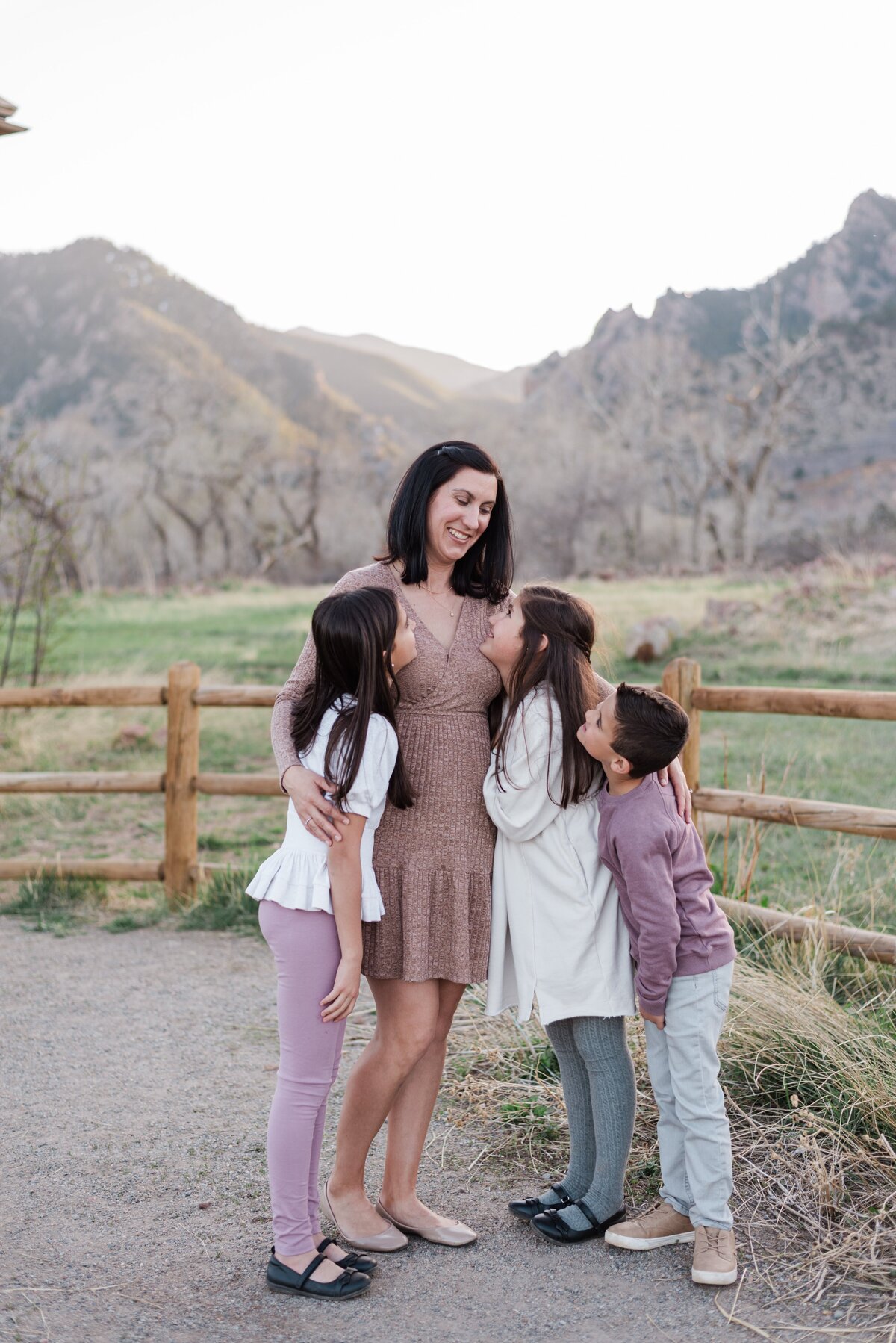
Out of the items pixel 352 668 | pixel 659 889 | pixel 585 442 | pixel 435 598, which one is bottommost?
pixel 659 889

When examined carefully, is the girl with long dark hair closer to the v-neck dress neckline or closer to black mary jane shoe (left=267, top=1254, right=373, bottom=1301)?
black mary jane shoe (left=267, top=1254, right=373, bottom=1301)

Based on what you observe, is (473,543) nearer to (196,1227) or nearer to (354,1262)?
(354,1262)

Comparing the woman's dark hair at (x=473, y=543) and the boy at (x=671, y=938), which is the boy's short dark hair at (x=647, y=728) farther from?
the woman's dark hair at (x=473, y=543)

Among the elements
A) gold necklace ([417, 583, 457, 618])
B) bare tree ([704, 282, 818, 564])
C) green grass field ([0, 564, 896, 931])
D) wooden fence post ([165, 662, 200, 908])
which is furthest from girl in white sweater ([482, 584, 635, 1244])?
bare tree ([704, 282, 818, 564])

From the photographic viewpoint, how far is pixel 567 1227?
259cm

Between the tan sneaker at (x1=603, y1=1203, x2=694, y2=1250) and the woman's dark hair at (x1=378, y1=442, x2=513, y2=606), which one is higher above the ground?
the woman's dark hair at (x1=378, y1=442, x2=513, y2=606)

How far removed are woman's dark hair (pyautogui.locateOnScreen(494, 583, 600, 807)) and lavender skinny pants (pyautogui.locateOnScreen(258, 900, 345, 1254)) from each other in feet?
1.69

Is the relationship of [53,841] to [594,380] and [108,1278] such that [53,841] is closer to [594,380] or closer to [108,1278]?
[108,1278]

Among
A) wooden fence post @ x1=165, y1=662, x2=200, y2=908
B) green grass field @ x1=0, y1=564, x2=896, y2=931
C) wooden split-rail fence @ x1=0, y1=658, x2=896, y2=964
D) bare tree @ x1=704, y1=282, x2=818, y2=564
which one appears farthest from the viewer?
bare tree @ x1=704, y1=282, x2=818, y2=564

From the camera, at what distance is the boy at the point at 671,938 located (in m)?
2.33

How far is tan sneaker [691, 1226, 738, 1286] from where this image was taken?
2361 millimetres

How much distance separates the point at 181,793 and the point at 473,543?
3.49 meters

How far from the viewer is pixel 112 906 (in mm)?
5824

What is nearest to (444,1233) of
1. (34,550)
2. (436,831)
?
(436,831)
